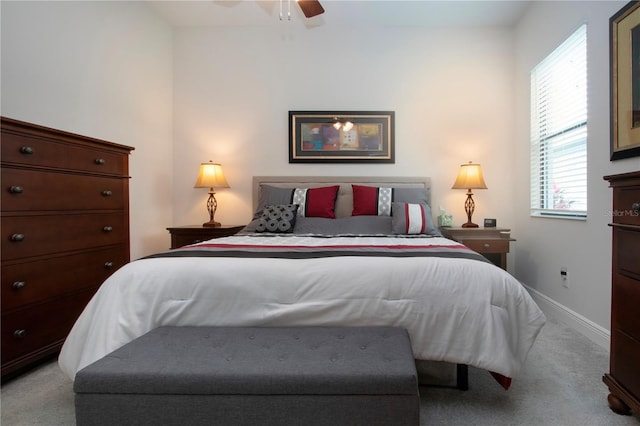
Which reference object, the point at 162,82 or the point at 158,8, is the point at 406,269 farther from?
the point at 158,8

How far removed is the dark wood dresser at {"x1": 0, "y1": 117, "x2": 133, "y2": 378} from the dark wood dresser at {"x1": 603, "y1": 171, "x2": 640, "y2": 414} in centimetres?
271

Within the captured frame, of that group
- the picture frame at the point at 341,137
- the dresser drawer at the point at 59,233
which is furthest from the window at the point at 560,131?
the dresser drawer at the point at 59,233

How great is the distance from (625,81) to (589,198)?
2.46 ft

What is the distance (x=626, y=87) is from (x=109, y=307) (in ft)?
9.72

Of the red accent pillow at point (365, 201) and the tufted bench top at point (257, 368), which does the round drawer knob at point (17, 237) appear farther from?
the red accent pillow at point (365, 201)

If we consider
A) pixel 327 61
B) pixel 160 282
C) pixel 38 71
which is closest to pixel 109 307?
pixel 160 282

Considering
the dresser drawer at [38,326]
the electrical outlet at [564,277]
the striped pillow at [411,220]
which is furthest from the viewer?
the striped pillow at [411,220]

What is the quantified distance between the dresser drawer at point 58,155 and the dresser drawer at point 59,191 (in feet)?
0.17

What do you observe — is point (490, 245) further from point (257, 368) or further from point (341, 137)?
point (257, 368)

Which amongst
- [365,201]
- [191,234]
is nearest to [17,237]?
[191,234]

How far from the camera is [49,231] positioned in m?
1.82

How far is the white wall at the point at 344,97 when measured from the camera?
11.6 ft

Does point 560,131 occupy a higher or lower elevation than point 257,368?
higher

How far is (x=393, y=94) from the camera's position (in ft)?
11.8
